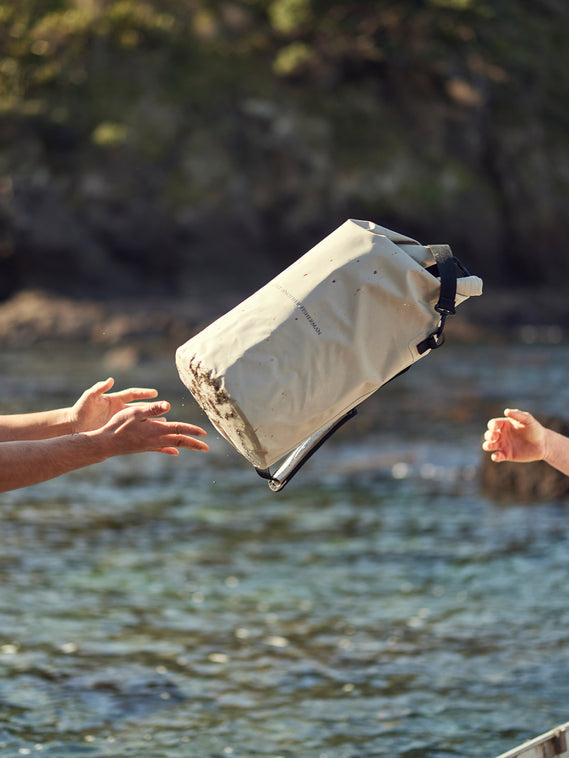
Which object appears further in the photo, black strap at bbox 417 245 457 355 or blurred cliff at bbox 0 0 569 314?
blurred cliff at bbox 0 0 569 314

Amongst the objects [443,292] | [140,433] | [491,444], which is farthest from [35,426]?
[491,444]

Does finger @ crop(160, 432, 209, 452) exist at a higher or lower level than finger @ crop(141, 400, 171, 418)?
lower

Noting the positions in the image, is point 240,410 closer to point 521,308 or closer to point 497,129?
point 521,308

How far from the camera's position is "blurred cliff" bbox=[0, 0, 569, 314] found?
154 feet

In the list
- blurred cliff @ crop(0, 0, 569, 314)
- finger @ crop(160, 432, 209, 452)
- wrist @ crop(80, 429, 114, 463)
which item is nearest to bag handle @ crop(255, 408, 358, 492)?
finger @ crop(160, 432, 209, 452)

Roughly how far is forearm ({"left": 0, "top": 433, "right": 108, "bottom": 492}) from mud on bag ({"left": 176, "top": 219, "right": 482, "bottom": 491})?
0.46m

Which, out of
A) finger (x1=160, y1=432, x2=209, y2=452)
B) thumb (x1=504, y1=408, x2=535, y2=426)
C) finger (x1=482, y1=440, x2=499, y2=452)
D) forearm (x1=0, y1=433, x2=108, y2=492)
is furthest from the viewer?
finger (x1=482, y1=440, x2=499, y2=452)

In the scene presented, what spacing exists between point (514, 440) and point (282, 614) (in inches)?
211

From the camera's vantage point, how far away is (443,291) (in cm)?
425

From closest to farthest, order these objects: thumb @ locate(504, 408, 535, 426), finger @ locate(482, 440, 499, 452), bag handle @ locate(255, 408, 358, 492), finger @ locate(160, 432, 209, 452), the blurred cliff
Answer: finger @ locate(160, 432, 209, 452) → bag handle @ locate(255, 408, 358, 492) → thumb @ locate(504, 408, 535, 426) → finger @ locate(482, 440, 499, 452) → the blurred cliff

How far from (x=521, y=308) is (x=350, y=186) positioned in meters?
9.48

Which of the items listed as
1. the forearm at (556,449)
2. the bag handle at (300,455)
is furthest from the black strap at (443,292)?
the forearm at (556,449)

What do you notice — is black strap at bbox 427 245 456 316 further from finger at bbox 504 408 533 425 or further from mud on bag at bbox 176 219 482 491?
finger at bbox 504 408 533 425

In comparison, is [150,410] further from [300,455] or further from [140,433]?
[300,455]
